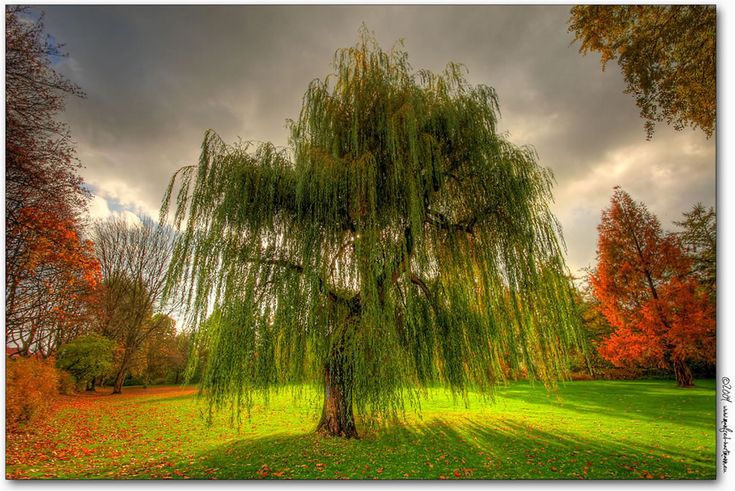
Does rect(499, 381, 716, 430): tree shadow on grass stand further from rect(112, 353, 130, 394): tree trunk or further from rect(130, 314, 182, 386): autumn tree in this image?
rect(112, 353, 130, 394): tree trunk

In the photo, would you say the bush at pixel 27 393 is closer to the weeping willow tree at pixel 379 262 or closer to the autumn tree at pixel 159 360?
the weeping willow tree at pixel 379 262

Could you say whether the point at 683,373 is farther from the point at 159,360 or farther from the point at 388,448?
the point at 159,360

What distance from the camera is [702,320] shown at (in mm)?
3264

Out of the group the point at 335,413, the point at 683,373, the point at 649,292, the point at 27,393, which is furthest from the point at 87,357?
the point at 649,292

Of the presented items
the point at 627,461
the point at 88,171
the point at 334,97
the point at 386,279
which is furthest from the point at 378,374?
the point at 88,171

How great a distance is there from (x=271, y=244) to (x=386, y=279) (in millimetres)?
1253

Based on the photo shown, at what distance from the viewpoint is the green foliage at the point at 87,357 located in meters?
8.56

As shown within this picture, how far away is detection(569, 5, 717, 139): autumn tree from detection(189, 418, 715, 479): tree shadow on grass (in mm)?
3386

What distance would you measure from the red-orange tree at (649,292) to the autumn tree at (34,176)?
6058 millimetres

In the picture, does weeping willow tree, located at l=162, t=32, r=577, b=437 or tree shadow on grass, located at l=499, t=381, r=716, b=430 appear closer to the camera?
weeping willow tree, located at l=162, t=32, r=577, b=437

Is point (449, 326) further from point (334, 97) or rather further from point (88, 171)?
A: point (88, 171)

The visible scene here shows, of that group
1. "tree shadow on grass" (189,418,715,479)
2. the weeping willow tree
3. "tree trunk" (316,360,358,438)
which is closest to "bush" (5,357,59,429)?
"tree shadow on grass" (189,418,715,479)

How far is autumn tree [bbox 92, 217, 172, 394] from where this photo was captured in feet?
19.9

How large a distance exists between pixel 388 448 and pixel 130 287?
9147 millimetres
